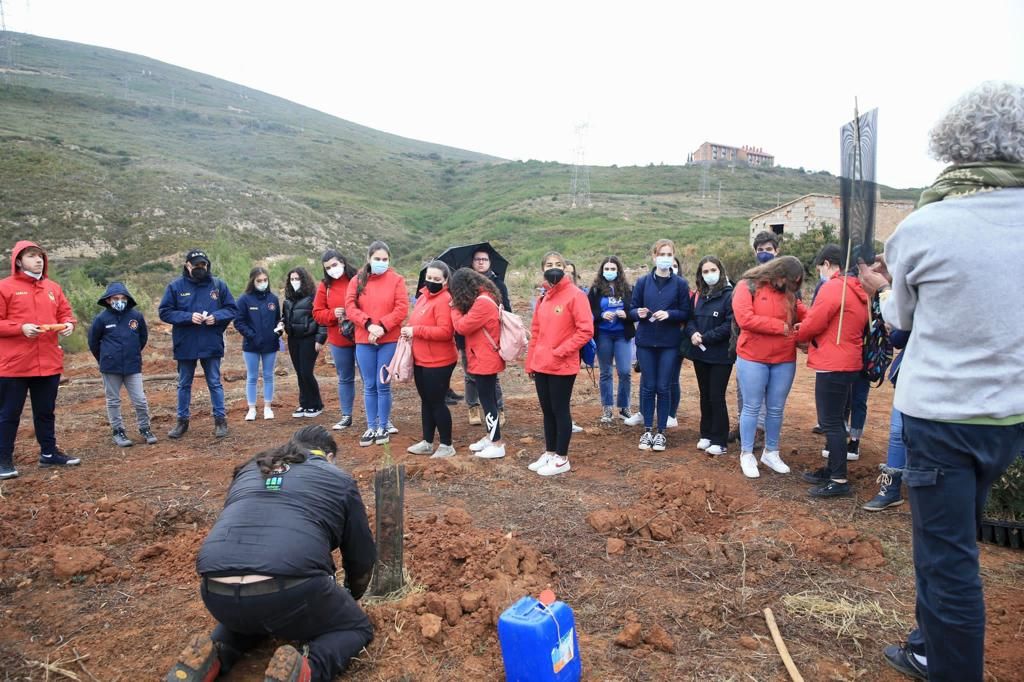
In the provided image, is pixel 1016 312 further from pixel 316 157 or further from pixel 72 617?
pixel 316 157

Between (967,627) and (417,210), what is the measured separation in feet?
178

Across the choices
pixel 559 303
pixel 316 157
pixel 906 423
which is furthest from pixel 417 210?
pixel 906 423

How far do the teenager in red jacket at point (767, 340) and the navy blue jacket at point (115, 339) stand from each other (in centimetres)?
620

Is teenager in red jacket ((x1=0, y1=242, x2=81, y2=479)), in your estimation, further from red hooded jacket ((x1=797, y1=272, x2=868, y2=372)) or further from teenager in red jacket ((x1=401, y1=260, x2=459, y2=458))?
red hooded jacket ((x1=797, y1=272, x2=868, y2=372))

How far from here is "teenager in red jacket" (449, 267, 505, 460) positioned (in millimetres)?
6062

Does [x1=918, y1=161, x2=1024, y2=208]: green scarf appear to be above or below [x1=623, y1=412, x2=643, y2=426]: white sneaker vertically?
above

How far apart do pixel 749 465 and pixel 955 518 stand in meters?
3.56

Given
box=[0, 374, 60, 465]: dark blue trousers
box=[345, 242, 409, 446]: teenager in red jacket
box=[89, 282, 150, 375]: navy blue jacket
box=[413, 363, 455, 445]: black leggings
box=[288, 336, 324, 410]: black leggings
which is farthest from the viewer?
box=[288, 336, 324, 410]: black leggings

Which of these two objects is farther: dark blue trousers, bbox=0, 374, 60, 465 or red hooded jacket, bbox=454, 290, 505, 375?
dark blue trousers, bbox=0, 374, 60, 465

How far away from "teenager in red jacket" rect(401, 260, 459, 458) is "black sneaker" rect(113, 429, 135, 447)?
352 centimetres

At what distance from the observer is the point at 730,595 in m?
3.71

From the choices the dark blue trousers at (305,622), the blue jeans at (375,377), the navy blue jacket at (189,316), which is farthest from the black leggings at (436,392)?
the dark blue trousers at (305,622)

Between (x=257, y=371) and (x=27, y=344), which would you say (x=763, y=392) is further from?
(x=27, y=344)

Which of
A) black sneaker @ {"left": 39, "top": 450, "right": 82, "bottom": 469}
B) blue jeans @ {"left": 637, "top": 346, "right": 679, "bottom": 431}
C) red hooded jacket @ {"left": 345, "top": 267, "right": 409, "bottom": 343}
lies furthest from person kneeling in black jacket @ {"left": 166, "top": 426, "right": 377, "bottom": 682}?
black sneaker @ {"left": 39, "top": 450, "right": 82, "bottom": 469}
